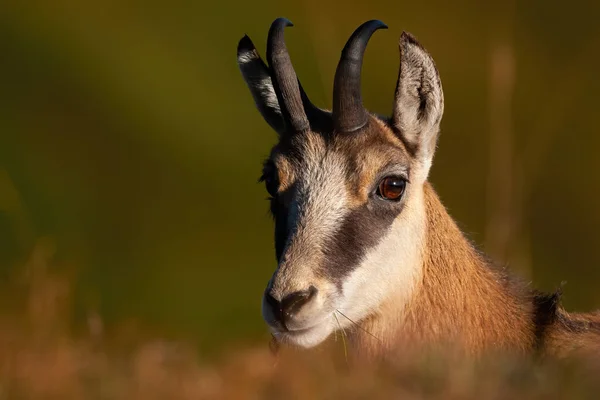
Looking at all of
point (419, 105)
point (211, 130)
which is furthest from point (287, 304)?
point (211, 130)

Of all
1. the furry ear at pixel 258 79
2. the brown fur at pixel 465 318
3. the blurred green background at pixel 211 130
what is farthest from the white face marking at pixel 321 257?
the blurred green background at pixel 211 130

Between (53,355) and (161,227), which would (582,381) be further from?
(161,227)

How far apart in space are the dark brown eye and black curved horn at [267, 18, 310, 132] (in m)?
0.85

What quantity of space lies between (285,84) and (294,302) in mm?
2169

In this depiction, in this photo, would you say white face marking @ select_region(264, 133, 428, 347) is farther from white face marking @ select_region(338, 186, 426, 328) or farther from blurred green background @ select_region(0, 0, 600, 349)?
blurred green background @ select_region(0, 0, 600, 349)

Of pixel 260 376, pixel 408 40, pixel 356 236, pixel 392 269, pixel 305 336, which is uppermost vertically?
pixel 408 40

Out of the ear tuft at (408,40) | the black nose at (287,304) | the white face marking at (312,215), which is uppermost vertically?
the ear tuft at (408,40)

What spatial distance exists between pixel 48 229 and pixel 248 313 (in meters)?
7.02

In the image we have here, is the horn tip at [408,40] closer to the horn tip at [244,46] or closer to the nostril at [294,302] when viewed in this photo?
the horn tip at [244,46]

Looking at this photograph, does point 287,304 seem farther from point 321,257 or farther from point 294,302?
point 321,257

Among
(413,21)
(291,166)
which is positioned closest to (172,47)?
Answer: (413,21)

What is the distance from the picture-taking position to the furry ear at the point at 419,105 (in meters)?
8.58

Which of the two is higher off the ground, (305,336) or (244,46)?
(244,46)

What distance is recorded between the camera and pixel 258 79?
951 cm
